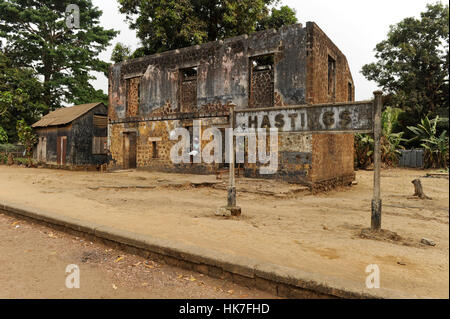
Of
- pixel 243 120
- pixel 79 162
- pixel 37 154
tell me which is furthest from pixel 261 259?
pixel 37 154

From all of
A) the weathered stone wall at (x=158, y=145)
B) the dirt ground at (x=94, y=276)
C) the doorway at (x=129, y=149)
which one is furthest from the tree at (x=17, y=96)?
the dirt ground at (x=94, y=276)

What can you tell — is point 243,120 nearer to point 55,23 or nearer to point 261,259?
point 261,259

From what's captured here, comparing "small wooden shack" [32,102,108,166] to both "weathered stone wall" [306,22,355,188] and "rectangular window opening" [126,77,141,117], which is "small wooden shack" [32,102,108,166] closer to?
"rectangular window opening" [126,77,141,117]

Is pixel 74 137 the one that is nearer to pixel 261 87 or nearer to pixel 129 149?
pixel 129 149

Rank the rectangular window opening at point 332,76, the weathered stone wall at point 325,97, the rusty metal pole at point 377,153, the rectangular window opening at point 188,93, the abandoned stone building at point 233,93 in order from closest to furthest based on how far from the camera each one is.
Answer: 1. the rusty metal pole at point 377,153
2. the weathered stone wall at point 325,97
3. the abandoned stone building at point 233,93
4. the rectangular window opening at point 332,76
5. the rectangular window opening at point 188,93

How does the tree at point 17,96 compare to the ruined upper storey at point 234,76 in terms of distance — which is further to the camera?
the tree at point 17,96

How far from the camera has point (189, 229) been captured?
14.4 ft

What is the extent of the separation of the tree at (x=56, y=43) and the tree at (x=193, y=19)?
784 cm

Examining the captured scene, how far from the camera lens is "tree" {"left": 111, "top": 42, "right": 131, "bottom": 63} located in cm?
2025

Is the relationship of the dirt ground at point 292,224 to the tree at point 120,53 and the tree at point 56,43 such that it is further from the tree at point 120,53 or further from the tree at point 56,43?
the tree at point 56,43

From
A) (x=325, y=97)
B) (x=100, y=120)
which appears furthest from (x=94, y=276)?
(x=100, y=120)

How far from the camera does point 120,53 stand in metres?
20.4

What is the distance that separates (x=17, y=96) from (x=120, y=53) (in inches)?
327

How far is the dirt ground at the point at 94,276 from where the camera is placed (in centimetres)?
263
